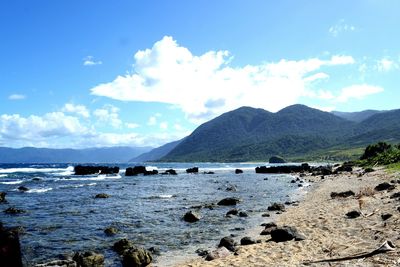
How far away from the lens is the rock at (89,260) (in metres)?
19.1

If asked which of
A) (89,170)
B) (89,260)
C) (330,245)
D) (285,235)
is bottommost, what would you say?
(89,260)

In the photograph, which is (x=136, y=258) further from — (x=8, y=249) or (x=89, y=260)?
(x=8, y=249)

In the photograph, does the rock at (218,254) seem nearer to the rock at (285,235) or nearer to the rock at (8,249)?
the rock at (285,235)

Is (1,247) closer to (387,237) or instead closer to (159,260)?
(159,260)

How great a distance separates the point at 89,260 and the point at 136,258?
2422mm

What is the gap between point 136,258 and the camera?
19.9 m

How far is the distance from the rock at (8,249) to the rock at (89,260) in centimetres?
711

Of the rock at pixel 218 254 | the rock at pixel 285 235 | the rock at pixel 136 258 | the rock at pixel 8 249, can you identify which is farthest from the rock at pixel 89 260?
the rock at pixel 285 235

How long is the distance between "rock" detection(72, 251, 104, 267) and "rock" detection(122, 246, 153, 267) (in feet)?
4.10

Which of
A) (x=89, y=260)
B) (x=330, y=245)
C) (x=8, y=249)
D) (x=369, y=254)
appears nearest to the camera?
(x=8, y=249)

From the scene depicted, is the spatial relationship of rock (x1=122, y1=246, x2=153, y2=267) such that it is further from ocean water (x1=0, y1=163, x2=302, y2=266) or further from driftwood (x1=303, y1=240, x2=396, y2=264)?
driftwood (x1=303, y1=240, x2=396, y2=264)

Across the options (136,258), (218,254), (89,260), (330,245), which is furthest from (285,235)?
(89,260)

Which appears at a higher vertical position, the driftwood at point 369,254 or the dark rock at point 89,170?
the dark rock at point 89,170

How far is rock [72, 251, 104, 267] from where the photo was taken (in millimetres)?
19122
